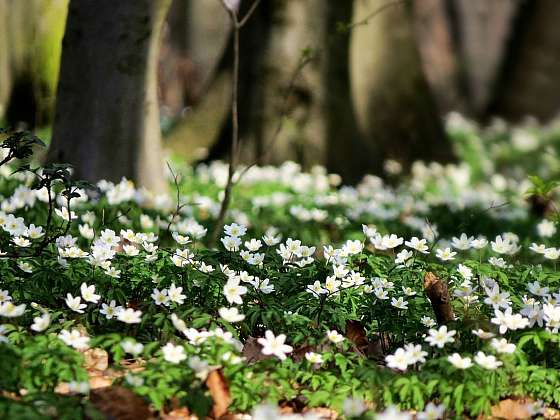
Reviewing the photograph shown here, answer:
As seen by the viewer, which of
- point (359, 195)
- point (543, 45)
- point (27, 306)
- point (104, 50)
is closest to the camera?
point (27, 306)

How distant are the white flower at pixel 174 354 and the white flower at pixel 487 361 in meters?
0.97

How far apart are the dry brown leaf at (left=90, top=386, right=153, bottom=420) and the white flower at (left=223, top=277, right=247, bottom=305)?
0.56 metres

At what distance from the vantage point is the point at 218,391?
239cm

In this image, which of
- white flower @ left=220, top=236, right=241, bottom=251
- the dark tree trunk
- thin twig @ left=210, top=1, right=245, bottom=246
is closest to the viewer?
white flower @ left=220, top=236, right=241, bottom=251

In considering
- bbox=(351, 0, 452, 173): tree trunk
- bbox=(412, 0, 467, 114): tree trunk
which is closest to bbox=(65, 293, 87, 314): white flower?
bbox=(351, 0, 452, 173): tree trunk

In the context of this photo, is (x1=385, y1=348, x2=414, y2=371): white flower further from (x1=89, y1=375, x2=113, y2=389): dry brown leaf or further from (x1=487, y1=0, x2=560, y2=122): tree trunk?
(x1=487, y1=0, x2=560, y2=122): tree trunk

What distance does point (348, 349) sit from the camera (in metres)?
2.85

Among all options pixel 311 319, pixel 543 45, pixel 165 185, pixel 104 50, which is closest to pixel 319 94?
pixel 165 185

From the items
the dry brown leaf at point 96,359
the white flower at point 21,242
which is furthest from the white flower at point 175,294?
the white flower at point 21,242

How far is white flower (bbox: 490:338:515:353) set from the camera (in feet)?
8.39

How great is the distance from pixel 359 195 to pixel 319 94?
1.18m

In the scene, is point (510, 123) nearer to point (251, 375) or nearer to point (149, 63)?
point (149, 63)

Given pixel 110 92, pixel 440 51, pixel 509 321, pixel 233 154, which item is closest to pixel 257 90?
pixel 110 92

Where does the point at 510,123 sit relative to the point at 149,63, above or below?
below
